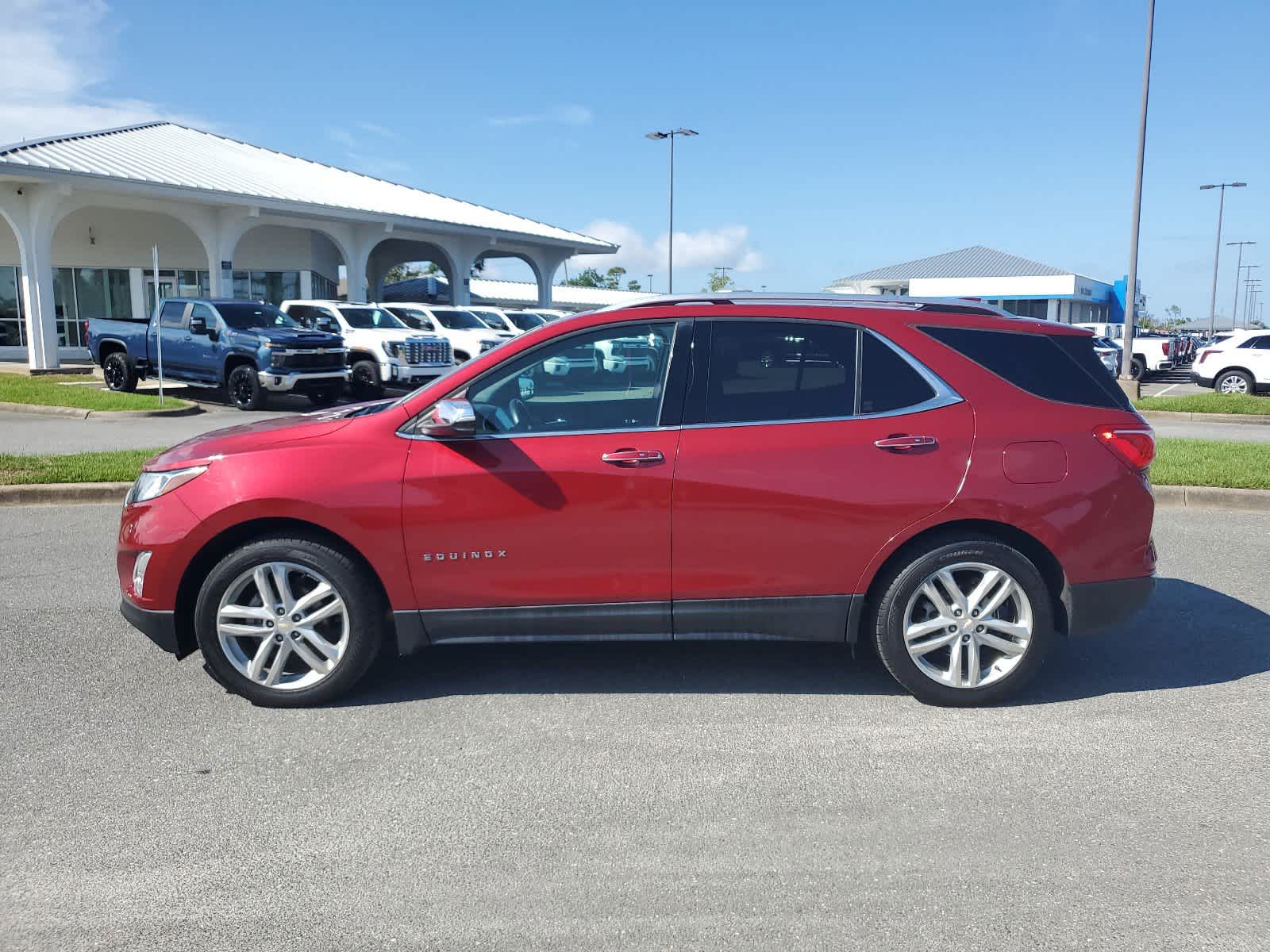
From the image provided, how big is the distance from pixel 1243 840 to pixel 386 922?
2725 mm

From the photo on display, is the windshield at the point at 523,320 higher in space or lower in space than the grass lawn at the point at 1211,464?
higher

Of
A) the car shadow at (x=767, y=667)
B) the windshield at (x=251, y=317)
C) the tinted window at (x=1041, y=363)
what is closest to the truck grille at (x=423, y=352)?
the windshield at (x=251, y=317)

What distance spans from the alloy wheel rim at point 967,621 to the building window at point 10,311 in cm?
3216

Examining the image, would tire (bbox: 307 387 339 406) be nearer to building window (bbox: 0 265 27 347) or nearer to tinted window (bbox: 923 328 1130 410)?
building window (bbox: 0 265 27 347)

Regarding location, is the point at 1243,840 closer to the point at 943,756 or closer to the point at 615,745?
the point at 943,756

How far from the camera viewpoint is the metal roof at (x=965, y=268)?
213 feet

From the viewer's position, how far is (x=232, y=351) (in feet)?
64.0

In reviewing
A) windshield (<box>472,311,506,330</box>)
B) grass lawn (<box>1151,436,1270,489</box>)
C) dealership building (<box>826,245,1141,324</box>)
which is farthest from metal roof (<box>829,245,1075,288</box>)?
grass lawn (<box>1151,436,1270,489</box>)

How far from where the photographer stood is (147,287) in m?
32.9

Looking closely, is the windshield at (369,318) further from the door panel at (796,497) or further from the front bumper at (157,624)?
the door panel at (796,497)

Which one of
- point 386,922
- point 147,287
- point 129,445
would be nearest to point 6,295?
point 147,287

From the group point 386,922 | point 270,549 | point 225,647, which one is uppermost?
point 270,549

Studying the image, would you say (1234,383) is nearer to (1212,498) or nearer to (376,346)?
(1212,498)

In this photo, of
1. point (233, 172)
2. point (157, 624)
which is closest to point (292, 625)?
point (157, 624)
